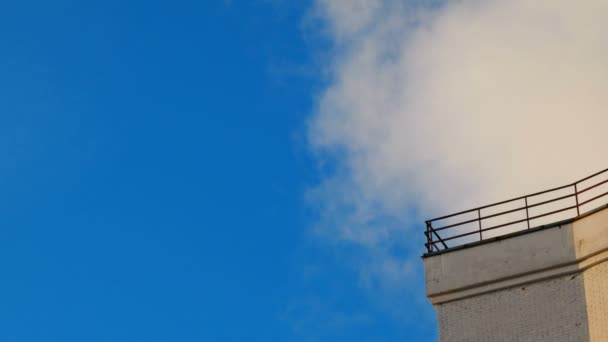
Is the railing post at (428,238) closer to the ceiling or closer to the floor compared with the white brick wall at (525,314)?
closer to the ceiling

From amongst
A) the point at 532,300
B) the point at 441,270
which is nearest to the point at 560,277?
the point at 532,300

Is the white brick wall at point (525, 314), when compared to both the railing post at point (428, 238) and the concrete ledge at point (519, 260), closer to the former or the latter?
the concrete ledge at point (519, 260)

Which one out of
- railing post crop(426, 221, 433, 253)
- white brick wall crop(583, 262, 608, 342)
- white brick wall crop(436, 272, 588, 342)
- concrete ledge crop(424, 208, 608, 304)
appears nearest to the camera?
white brick wall crop(583, 262, 608, 342)

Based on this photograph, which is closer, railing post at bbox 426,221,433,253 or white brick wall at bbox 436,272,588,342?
white brick wall at bbox 436,272,588,342

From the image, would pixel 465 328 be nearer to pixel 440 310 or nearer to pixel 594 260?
pixel 440 310

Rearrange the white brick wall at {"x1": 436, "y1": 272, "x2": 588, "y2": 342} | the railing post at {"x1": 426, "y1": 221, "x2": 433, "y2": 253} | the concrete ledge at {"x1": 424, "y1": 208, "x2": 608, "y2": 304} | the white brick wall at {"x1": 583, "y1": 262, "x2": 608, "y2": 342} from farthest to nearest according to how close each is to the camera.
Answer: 1. the railing post at {"x1": 426, "y1": 221, "x2": 433, "y2": 253}
2. the concrete ledge at {"x1": 424, "y1": 208, "x2": 608, "y2": 304}
3. the white brick wall at {"x1": 436, "y1": 272, "x2": 588, "y2": 342}
4. the white brick wall at {"x1": 583, "y1": 262, "x2": 608, "y2": 342}

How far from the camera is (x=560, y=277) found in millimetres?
29422

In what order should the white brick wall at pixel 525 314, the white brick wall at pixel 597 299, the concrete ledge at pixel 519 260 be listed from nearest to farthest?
the white brick wall at pixel 597 299 → the white brick wall at pixel 525 314 → the concrete ledge at pixel 519 260

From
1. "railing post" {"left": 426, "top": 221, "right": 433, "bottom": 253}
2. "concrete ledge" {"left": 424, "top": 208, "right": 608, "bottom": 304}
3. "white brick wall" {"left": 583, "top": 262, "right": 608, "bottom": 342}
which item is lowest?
"white brick wall" {"left": 583, "top": 262, "right": 608, "bottom": 342}

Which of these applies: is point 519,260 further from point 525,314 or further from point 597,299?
point 597,299

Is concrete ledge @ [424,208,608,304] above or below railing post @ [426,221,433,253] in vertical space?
below

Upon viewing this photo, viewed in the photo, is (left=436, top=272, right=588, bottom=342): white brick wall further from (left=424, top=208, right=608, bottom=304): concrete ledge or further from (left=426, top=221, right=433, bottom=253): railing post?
(left=426, top=221, right=433, bottom=253): railing post

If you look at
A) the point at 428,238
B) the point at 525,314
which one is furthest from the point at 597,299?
the point at 428,238

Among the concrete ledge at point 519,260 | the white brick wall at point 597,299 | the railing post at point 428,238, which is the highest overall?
the railing post at point 428,238
